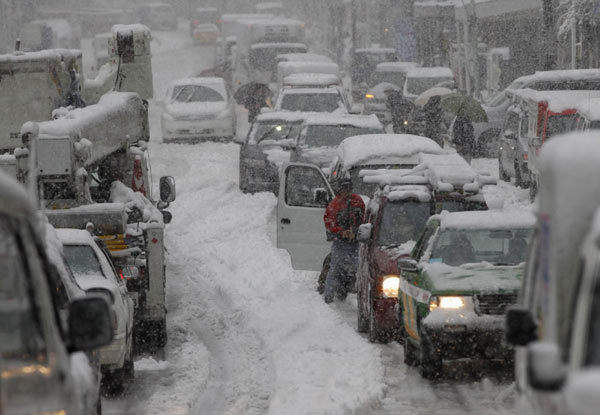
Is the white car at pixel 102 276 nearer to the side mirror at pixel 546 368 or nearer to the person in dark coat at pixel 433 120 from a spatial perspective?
the side mirror at pixel 546 368

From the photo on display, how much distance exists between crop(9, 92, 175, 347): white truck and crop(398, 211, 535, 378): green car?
2613 millimetres

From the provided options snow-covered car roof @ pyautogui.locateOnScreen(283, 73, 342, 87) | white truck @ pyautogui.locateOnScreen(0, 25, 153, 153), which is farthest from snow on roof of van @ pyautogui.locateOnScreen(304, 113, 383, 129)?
snow-covered car roof @ pyautogui.locateOnScreen(283, 73, 342, 87)

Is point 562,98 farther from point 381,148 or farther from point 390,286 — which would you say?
point 390,286

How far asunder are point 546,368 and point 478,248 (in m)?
7.34

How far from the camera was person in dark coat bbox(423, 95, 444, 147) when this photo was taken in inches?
1137

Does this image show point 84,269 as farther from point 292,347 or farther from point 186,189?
point 186,189

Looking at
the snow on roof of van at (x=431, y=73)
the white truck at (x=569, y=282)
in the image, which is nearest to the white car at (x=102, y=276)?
the white truck at (x=569, y=282)

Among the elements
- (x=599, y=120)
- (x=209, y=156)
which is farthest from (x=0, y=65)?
(x=209, y=156)

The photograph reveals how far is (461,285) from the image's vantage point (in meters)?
10.4

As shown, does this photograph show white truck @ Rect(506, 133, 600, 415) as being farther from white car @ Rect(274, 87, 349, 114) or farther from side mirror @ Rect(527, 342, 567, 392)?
white car @ Rect(274, 87, 349, 114)

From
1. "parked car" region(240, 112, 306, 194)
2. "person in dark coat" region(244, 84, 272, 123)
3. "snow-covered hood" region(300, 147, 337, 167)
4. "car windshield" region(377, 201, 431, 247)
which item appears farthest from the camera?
"person in dark coat" region(244, 84, 272, 123)

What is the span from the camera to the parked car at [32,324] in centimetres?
449

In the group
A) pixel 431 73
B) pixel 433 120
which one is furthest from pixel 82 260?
pixel 431 73

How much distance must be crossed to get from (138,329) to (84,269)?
6.68ft
